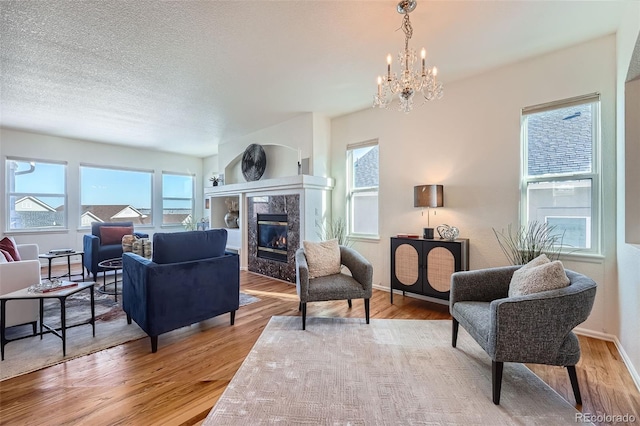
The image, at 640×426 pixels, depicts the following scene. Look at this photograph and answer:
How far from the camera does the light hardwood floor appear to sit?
165 cm

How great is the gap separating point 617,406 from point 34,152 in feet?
29.2

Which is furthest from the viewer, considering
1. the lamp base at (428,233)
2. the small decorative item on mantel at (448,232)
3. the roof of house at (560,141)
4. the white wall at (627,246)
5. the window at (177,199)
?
the window at (177,199)

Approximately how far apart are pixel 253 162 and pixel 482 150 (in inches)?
164

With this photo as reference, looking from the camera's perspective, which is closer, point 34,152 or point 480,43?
point 480,43

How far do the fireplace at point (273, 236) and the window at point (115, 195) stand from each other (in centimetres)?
391

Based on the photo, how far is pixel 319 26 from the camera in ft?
7.80

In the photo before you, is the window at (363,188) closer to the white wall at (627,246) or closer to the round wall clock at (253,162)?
the round wall clock at (253,162)

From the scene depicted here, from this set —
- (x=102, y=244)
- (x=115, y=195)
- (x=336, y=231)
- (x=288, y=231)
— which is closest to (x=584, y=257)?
(x=336, y=231)

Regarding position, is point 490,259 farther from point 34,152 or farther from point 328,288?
point 34,152

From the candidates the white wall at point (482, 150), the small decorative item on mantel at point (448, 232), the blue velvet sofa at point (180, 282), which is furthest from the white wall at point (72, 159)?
the small decorative item on mantel at point (448, 232)

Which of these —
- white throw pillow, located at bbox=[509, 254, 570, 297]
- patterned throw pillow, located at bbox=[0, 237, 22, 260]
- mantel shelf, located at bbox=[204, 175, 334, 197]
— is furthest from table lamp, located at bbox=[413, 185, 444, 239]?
patterned throw pillow, located at bbox=[0, 237, 22, 260]

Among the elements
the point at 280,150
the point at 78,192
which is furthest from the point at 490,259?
the point at 78,192

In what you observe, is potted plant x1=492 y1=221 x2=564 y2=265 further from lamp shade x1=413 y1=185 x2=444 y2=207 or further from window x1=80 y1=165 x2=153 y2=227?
window x1=80 y1=165 x2=153 y2=227

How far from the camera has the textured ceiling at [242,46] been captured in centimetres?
218
